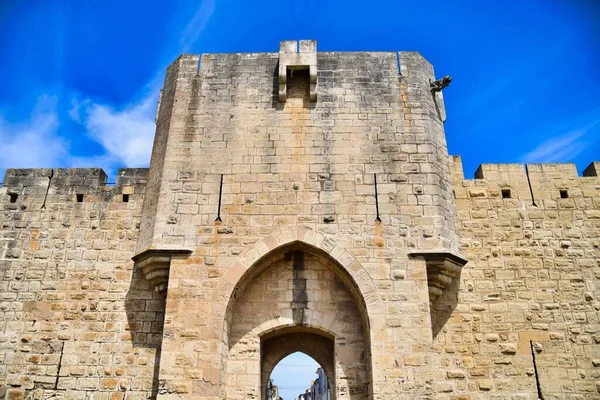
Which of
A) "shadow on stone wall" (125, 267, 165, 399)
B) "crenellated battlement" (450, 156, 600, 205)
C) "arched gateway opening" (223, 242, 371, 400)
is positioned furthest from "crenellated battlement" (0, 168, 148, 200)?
"crenellated battlement" (450, 156, 600, 205)

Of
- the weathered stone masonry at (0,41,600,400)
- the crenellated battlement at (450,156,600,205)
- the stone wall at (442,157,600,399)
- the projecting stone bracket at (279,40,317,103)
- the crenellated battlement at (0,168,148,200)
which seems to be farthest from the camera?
the crenellated battlement at (0,168,148,200)

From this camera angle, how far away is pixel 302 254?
7367mm

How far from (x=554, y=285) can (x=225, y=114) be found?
19.5 feet

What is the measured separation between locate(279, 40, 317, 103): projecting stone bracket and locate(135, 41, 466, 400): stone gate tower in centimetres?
2

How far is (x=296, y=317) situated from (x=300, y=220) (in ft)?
4.65

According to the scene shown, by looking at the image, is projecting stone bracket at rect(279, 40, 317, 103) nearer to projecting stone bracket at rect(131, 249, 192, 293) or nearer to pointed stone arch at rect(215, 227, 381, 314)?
pointed stone arch at rect(215, 227, 381, 314)

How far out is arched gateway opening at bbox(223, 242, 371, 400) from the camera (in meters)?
6.79

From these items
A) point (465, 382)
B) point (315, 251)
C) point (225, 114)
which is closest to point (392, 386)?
point (465, 382)

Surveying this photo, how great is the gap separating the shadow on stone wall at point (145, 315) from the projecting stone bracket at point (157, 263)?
249mm

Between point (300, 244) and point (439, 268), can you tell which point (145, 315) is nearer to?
point (300, 244)

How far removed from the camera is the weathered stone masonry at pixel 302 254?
267 inches

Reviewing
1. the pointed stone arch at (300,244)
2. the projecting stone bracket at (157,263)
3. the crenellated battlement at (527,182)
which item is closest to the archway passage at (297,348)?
the pointed stone arch at (300,244)

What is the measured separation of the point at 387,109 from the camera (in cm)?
793

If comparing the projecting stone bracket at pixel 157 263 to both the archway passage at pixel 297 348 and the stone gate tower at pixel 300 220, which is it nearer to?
the stone gate tower at pixel 300 220
